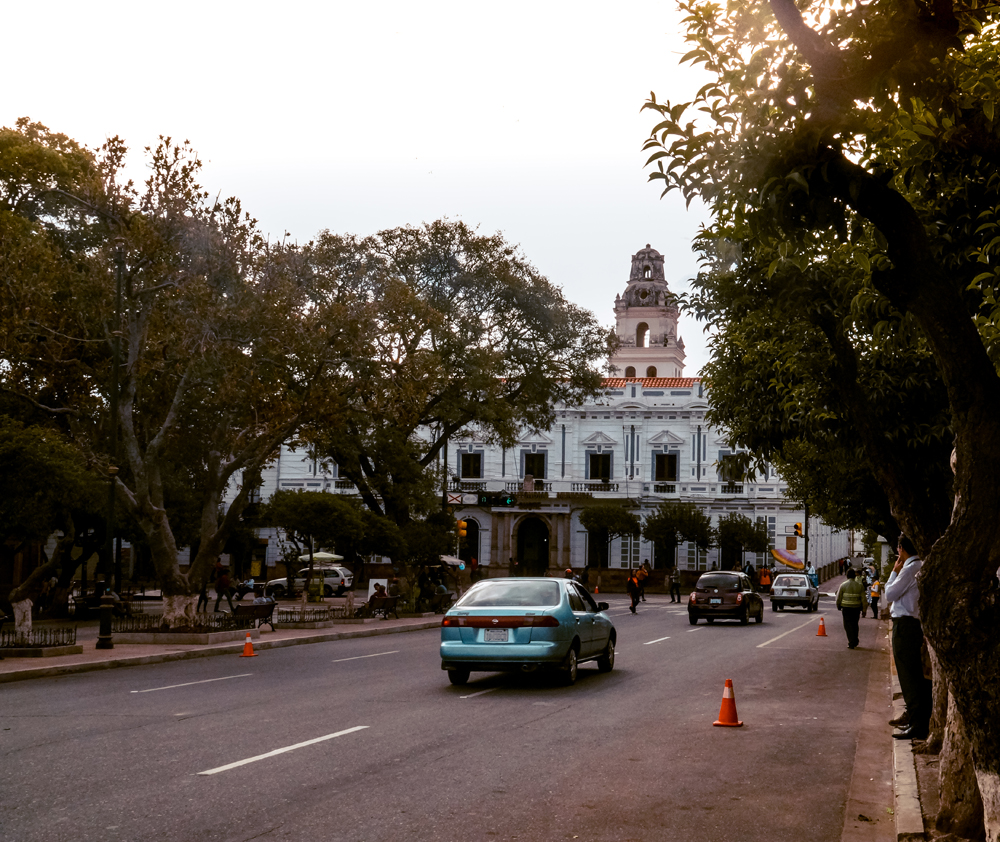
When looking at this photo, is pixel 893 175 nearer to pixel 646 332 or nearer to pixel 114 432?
pixel 114 432

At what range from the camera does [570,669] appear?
15812 mm

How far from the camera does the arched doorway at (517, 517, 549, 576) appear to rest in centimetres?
6950

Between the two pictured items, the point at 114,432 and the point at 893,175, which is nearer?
the point at 893,175

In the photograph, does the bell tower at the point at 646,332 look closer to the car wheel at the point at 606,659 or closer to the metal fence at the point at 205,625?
the metal fence at the point at 205,625

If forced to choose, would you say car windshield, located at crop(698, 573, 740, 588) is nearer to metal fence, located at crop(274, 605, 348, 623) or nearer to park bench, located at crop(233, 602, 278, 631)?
metal fence, located at crop(274, 605, 348, 623)

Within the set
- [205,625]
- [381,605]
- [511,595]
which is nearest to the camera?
[511,595]

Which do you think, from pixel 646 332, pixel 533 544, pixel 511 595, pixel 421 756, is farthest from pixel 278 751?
pixel 646 332

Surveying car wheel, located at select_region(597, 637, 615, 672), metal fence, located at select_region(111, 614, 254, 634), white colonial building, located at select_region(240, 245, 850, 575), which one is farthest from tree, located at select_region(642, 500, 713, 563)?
car wheel, located at select_region(597, 637, 615, 672)

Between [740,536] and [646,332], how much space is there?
2864 cm

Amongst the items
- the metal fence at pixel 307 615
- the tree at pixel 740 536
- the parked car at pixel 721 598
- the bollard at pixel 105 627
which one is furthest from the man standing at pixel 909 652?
the tree at pixel 740 536

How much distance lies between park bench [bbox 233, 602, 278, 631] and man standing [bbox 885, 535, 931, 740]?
17.7 metres

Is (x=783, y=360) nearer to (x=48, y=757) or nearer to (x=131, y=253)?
(x=48, y=757)

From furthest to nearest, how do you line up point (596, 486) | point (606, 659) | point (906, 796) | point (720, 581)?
point (596, 486), point (720, 581), point (606, 659), point (906, 796)

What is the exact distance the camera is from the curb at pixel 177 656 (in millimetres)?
17453
